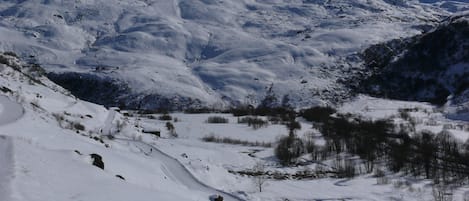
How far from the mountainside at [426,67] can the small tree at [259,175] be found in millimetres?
89709

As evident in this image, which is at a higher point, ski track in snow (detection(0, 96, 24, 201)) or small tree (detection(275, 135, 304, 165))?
ski track in snow (detection(0, 96, 24, 201))

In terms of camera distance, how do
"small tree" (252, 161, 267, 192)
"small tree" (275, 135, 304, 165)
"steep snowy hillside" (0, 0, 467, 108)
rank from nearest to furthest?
"small tree" (252, 161, 267, 192) → "small tree" (275, 135, 304, 165) → "steep snowy hillside" (0, 0, 467, 108)

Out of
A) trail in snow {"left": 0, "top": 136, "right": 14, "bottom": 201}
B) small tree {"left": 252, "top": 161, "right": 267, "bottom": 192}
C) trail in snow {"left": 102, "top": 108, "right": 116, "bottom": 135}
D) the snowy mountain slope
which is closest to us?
trail in snow {"left": 0, "top": 136, "right": 14, "bottom": 201}

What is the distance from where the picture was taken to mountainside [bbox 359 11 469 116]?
114250mm

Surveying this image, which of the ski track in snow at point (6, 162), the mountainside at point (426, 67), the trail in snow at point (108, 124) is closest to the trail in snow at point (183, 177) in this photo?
the ski track in snow at point (6, 162)

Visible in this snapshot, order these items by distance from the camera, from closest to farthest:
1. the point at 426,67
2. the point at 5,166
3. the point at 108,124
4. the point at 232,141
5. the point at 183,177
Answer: the point at 5,166, the point at 183,177, the point at 108,124, the point at 232,141, the point at 426,67

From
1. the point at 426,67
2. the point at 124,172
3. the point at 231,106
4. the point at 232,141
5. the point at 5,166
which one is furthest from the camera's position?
the point at 426,67

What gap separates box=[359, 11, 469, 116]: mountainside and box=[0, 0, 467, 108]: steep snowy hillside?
396 inches

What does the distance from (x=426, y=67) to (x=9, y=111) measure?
11683 cm

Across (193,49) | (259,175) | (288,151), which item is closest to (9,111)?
(259,175)

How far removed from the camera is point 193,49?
157875mm

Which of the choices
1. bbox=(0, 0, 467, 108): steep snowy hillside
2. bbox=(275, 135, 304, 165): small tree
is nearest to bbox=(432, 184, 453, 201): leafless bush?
bbox=(275, 135, 304, 165): small tree

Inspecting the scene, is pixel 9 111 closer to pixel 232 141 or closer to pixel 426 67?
pixel 232 141

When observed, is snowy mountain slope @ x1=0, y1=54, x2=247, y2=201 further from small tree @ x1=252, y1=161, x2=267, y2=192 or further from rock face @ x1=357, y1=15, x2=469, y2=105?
rock face @ x1=357, y1=15, x2=469, y2=105
